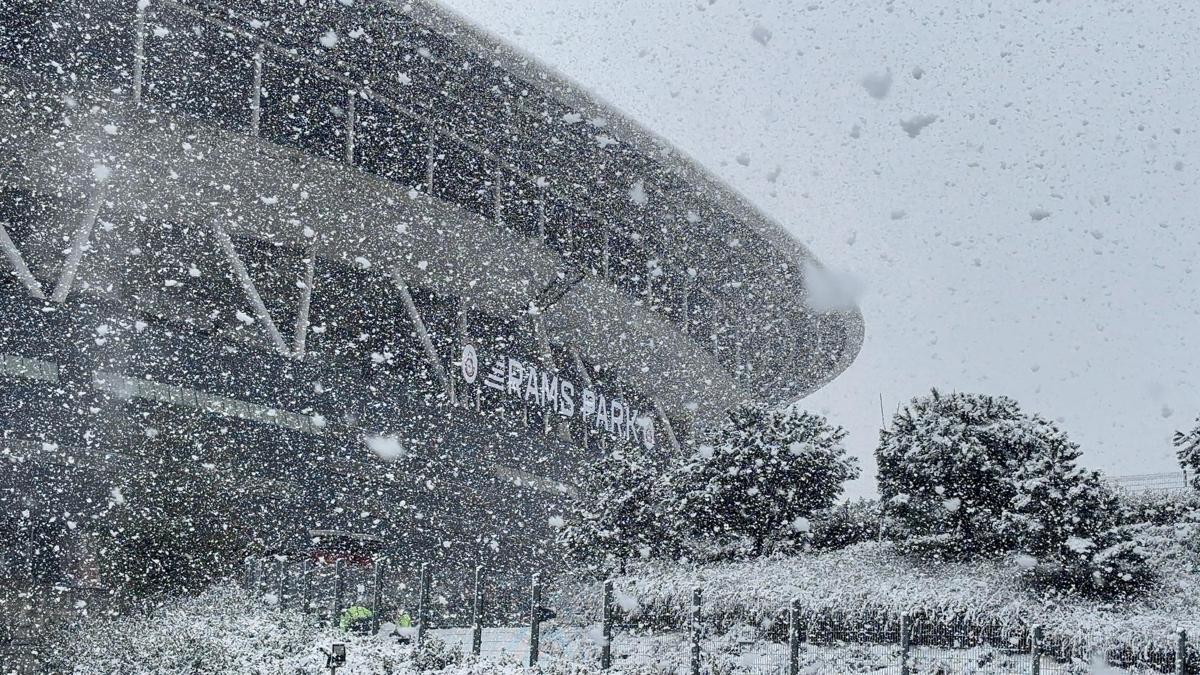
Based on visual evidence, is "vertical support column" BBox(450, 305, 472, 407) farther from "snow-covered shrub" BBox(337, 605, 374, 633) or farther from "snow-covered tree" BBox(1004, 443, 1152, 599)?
"snow-covered tree" BBox(1004, 443, 1152, 599)

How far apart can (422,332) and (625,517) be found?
7025 mm

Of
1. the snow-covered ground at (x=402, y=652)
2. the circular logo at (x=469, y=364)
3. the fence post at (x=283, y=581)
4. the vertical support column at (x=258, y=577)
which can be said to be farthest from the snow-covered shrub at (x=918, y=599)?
the circular logo at (x=469, y=364)

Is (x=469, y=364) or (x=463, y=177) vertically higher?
(x=463, y=177)

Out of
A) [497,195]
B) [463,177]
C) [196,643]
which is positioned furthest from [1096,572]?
[497,195]

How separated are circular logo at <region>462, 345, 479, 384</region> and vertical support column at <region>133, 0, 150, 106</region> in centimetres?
972

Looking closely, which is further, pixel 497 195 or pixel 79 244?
pixel 497 195

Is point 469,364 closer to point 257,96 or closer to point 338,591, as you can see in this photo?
point 257,96

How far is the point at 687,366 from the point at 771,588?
947 inches

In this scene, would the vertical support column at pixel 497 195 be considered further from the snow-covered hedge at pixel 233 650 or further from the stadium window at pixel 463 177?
the snow-covered hedge at pixel 233 650

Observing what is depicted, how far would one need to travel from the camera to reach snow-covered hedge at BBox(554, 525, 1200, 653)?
12.2 metres

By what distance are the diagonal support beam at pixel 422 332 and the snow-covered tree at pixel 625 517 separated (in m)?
4.79

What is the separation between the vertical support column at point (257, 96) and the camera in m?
22.2

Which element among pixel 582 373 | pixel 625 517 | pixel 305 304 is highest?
pixel 582 373

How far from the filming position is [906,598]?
1380 centimetres
